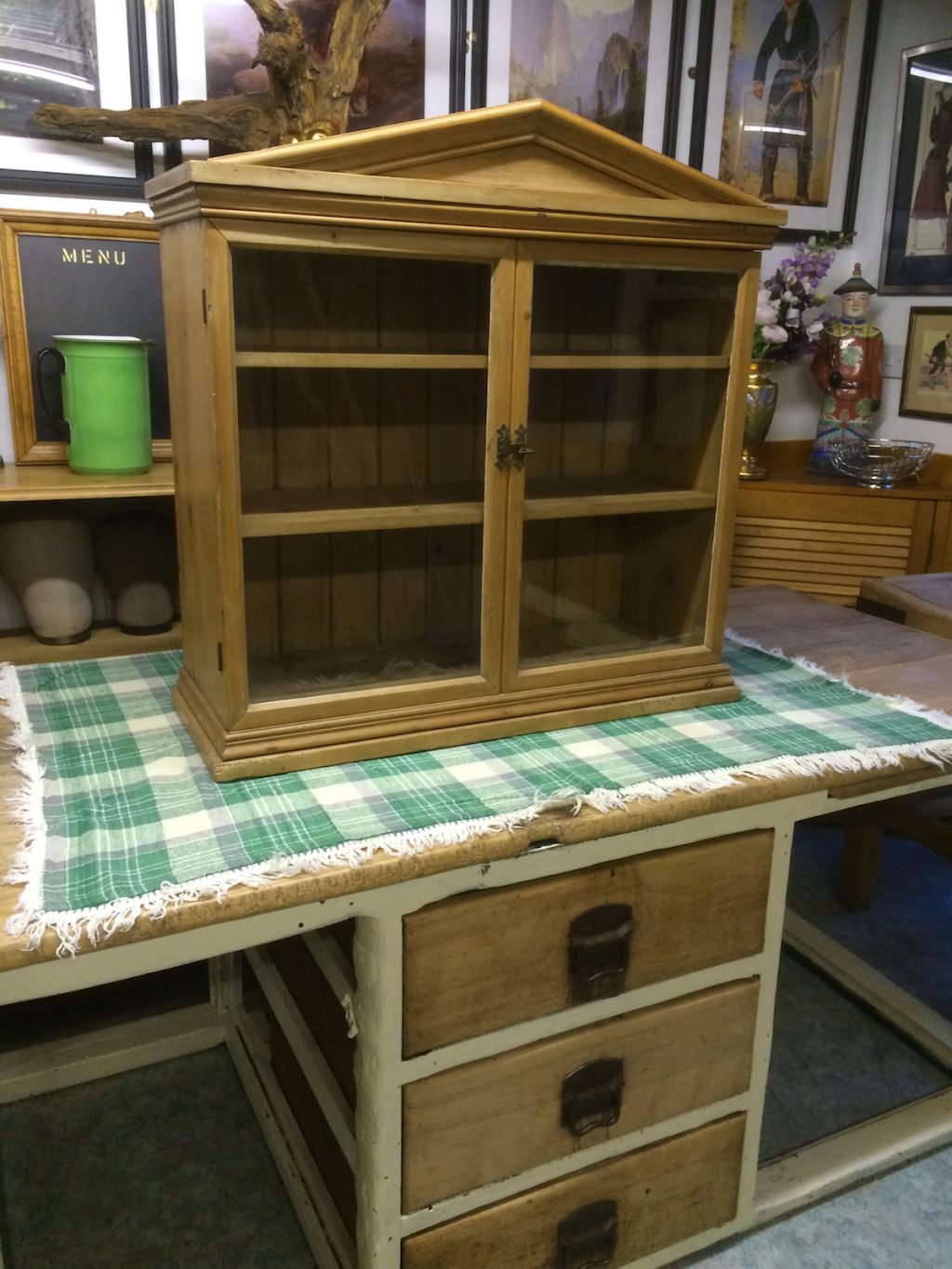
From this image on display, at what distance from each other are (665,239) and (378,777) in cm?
74

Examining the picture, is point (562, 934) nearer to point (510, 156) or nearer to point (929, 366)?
point (510, 156)

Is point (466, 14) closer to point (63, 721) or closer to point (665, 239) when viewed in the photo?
point (665, 239)

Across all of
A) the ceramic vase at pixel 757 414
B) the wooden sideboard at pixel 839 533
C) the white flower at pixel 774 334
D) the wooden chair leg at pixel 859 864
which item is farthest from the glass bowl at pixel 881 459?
the wooden chair leg at pixel 859 864

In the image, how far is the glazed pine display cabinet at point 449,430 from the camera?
44.6 inches

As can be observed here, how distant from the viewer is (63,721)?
53.6 inches

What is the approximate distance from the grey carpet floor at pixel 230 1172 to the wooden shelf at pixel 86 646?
72cm

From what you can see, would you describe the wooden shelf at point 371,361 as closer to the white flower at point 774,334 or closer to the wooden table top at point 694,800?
the wooden table top at point 694,800

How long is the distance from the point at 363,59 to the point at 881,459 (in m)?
1.43

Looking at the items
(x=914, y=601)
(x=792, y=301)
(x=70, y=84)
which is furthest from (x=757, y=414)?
(x=70, y=84)

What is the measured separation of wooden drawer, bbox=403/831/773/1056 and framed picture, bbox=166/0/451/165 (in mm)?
1297

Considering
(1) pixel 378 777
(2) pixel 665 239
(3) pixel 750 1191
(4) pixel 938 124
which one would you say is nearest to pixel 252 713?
(1) pixel 378 777

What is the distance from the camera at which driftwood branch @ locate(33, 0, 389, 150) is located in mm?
1526

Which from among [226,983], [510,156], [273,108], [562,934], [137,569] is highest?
[273,108]

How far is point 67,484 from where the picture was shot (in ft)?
5.02
